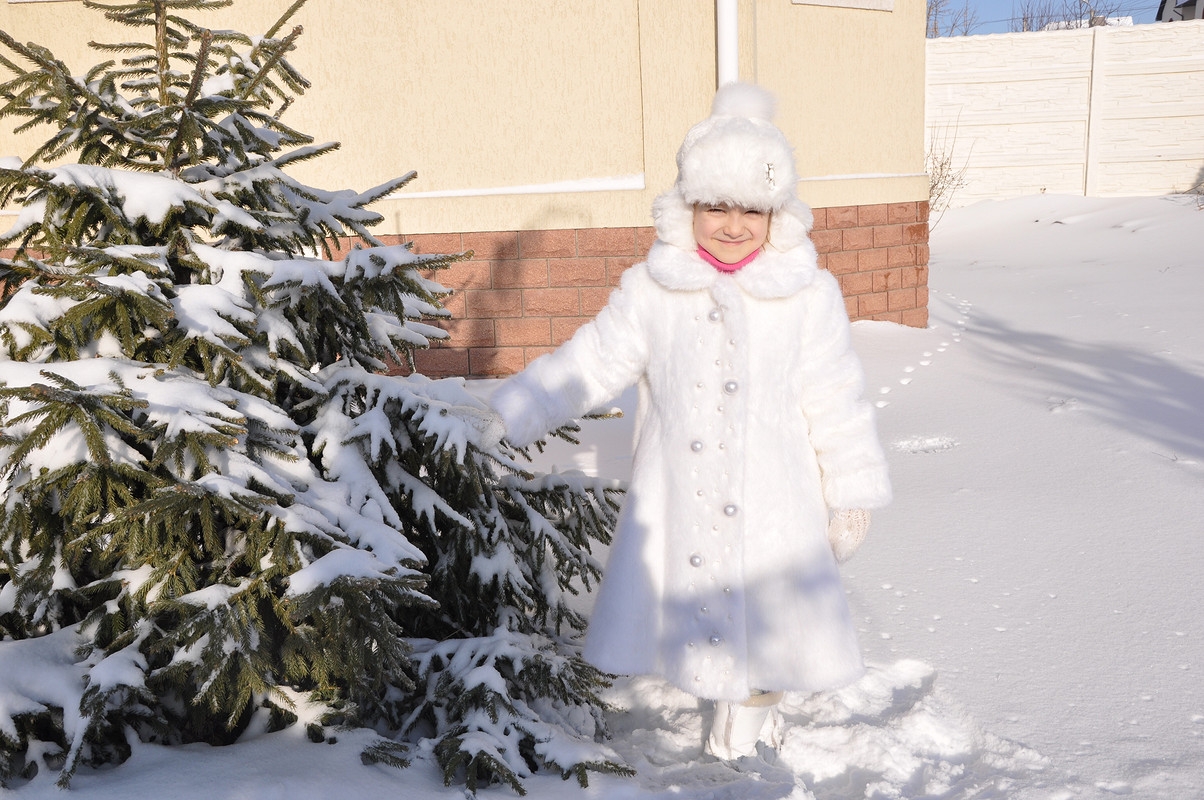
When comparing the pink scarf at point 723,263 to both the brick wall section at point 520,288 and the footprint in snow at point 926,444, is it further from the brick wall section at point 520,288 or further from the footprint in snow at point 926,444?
the brick wall section at point 520,288

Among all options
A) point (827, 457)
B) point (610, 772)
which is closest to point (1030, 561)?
point (827, 457)

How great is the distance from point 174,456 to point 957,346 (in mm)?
6694

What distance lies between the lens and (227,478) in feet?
6.27

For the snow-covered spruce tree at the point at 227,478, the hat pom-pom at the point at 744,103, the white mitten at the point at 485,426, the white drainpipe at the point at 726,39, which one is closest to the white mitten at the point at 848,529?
the snow-covered spruce tree at the point at 227,478

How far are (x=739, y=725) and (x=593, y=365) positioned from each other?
42.7 inches

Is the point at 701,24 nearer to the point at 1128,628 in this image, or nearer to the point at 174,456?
the point at 1128,628

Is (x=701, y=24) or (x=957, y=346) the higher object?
(x=701, y=24)

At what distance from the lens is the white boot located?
96.3 inches

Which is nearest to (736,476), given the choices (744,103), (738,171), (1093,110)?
(738,171)

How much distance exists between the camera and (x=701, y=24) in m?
6.17

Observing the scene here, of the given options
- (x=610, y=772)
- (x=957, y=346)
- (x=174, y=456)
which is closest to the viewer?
(x=174, y=456)

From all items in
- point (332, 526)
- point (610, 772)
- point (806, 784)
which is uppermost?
point (332, 526)

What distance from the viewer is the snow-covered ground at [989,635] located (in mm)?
2198

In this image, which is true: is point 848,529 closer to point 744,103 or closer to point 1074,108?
point 744,103
